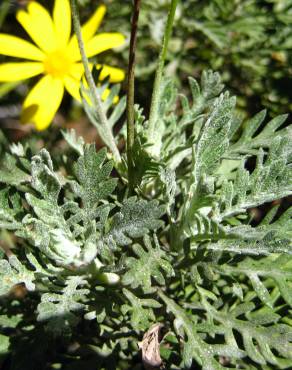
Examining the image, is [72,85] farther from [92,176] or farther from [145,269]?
[145,269]

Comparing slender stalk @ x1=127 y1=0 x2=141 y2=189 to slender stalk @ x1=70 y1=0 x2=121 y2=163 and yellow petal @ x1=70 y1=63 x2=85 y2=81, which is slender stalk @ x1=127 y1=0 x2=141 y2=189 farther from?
yellow petal @ x1=70 y1=63 x2=85 y2=81

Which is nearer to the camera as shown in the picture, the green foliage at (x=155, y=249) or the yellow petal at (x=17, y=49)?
the green foliage at (x=155, y=249)

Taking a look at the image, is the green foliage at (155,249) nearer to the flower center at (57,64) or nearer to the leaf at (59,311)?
the leaf at (59,311)

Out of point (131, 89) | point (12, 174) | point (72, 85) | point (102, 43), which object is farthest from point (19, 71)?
point (131, 89)

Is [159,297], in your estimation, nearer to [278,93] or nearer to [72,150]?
[72,150]

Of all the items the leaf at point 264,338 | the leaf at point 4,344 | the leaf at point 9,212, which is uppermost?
the leaf at point 9,212

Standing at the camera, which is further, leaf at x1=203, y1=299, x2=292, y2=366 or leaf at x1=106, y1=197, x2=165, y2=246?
leaf at x1=203, y1=299, x2=292, y2=366

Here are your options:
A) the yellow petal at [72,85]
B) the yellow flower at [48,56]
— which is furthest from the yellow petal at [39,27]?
the yellow petal at [72,85]

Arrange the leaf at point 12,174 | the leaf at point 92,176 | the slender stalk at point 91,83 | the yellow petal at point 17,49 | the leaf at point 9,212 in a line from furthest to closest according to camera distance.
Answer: the yellow petal at point 17,49, the leaf at point 12,174, the leaf at point 9,212, the leaf at point 92,176, the slender stalk at point 91,83

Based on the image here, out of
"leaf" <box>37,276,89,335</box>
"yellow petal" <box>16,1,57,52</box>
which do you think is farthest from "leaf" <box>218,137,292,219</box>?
"yellow petal" <box>16,1,57,52</box>
